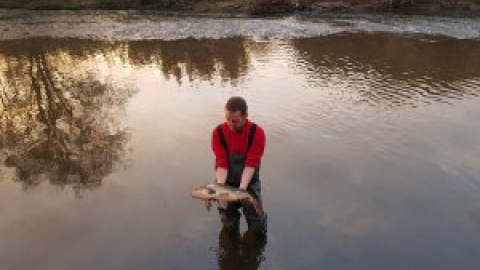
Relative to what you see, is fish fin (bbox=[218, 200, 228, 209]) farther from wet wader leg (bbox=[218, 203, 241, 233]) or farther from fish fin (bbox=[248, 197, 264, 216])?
fish fin (bbox=[248, 197, 264, 216])

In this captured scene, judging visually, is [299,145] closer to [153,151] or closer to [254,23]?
[153,151]

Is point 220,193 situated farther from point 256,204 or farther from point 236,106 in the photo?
point 236,106

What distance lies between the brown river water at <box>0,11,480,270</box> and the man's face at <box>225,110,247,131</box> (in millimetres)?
1904

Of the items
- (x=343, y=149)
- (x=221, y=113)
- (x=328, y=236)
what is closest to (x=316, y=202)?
(x=328, y=236)

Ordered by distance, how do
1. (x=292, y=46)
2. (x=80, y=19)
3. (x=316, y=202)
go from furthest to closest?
(x=80, y=19)
(x=292, y=46)
(x=316, y=202)

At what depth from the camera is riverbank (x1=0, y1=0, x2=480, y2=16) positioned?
104ft

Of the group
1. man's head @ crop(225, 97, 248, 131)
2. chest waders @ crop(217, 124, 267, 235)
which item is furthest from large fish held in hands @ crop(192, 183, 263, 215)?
man's head @ crop(225, 97, 248, 131)

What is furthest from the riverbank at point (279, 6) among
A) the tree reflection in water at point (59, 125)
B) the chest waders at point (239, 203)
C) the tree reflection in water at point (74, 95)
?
the chest waders at point (239, 203)

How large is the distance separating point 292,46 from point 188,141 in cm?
1160

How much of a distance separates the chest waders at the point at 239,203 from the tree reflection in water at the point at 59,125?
310 cm

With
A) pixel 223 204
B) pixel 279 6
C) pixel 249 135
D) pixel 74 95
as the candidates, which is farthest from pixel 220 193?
pixel 279 6

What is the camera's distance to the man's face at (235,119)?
19.4 ft

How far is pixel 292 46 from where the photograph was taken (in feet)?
71.1

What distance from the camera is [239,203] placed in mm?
6895
